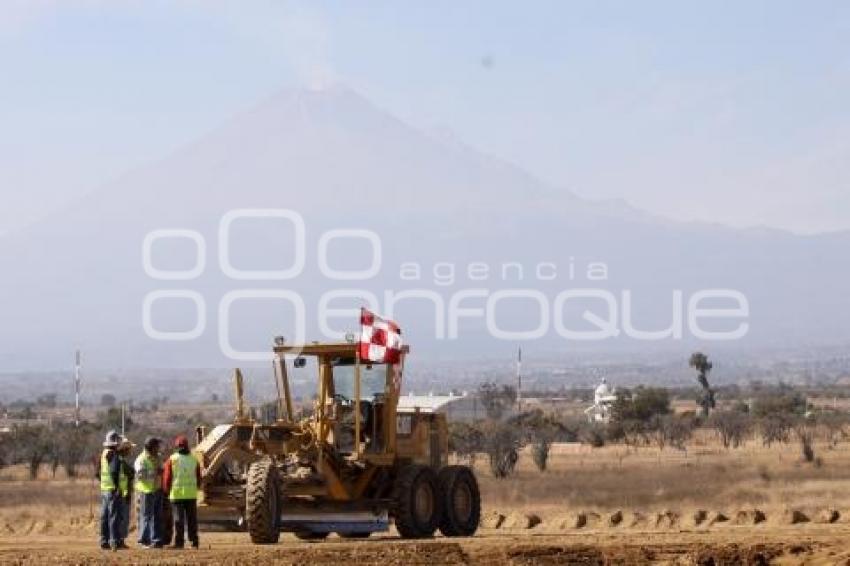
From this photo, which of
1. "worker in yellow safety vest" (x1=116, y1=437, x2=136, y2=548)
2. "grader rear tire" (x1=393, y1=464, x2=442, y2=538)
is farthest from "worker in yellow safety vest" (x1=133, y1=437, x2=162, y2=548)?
"grader rear tire" (x1=393, y1=464, x2=442, y2=538)

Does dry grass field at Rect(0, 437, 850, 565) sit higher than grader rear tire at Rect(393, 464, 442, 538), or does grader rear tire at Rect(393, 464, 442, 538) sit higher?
grader rear tire at Rect(393, 464, 442, 538)

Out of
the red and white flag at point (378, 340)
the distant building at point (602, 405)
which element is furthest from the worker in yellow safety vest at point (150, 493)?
the distant building at point (602, 405)

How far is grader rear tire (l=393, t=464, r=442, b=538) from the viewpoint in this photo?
91.5 feet

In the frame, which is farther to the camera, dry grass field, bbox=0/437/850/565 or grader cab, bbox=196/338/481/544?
grader cab, bbox=196/338/481/544

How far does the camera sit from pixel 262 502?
25.8m

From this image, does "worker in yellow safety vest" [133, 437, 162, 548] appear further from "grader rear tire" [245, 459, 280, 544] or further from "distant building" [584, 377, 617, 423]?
"distant building" [584, 377, 617, 423]

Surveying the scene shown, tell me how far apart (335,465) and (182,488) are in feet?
9.01

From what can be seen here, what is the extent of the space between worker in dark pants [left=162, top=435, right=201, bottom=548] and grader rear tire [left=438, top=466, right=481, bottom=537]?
4436mm

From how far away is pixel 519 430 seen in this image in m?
71.3

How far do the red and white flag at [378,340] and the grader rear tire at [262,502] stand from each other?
99.6 inches

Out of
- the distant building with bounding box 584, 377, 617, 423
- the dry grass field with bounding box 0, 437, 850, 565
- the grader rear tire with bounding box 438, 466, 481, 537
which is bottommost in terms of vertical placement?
the dry grass field with bounding box 0, 437, 850, 565

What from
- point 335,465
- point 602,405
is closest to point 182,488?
point 335,465

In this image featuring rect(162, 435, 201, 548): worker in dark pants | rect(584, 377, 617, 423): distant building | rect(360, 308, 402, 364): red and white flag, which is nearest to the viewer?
rect(162, 435, 201, 548): worker in dark pants

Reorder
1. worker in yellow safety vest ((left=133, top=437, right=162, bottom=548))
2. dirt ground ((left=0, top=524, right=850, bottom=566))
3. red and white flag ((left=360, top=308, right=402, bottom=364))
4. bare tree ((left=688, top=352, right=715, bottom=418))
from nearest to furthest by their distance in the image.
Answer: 1. dirt ground ((left=0, top=524, right=850, bottom=566))
2. worker in yellow safety vest ((left=133, top=437, right=162, bottom=548))
3. red and white flag ((left=360, top=308, right=402, bottom=364))
4. bare tree ((left=688, top=352, right=715, bottom=418))
